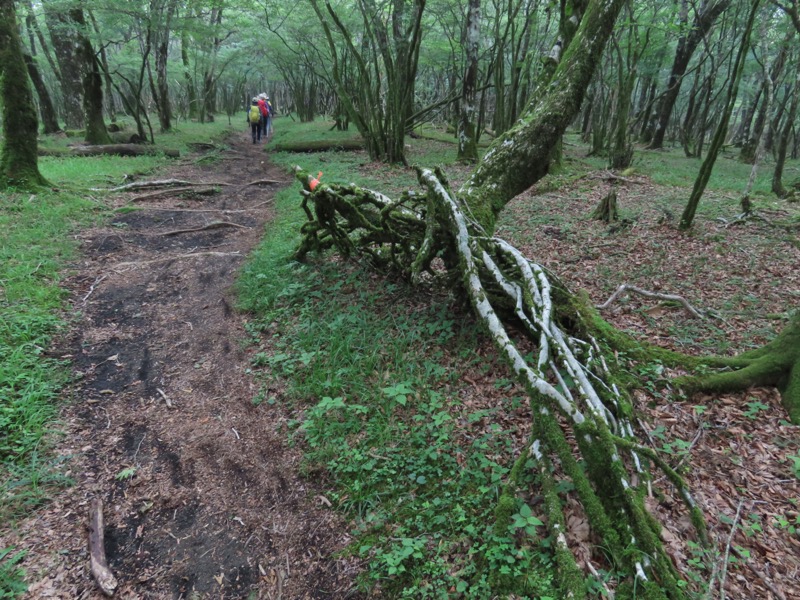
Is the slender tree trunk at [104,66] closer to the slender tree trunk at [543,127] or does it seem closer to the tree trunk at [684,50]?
the slender tree trunk at [543,127]

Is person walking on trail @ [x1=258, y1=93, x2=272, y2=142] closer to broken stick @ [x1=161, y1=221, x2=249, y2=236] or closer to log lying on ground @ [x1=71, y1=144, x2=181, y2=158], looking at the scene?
log lying on ground @ [x1=71, y1=144, x2=181, y2=158]

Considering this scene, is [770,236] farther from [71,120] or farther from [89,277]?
[71,120]

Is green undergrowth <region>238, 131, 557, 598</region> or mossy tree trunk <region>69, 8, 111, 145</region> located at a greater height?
mossy tree trunk <region>69, 8, 111, 145</region>

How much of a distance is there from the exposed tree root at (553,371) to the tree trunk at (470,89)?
969 cm

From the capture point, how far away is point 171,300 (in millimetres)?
6195

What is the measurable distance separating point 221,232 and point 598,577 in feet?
28.9

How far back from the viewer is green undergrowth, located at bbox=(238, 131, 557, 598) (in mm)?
2672

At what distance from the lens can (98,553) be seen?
2.92 m

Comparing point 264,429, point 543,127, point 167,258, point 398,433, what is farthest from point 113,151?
point 398,433

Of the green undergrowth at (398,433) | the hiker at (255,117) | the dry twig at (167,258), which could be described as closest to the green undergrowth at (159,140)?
the hiker at (255,117)

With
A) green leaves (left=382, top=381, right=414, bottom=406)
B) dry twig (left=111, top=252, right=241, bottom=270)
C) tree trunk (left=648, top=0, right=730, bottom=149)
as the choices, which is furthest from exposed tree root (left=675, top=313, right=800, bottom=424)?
tree trunk (left=648, top=0, right=730, bottom=149)

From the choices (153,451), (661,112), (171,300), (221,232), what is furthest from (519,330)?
(661,112)

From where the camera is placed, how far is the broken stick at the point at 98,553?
2748 mm

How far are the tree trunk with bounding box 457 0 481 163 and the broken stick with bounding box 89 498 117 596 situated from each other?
14.1 metres
